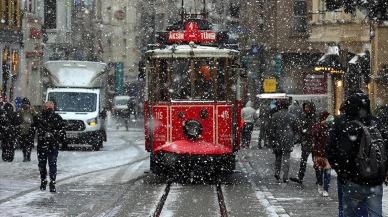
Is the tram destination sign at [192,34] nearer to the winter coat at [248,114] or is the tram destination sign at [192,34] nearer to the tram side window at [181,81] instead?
the tram side window at [181,81]

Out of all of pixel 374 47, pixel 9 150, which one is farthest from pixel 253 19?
pixel 9 150

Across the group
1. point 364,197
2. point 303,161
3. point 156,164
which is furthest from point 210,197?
point 364,197

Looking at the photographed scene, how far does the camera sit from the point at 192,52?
65.8 ft

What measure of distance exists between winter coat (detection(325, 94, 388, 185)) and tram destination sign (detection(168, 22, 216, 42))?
12.0 m

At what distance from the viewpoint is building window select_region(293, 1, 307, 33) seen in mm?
55700

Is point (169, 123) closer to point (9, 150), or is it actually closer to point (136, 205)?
point (136, 205)

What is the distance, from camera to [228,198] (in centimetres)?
1691

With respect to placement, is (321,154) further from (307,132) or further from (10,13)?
(10,13)

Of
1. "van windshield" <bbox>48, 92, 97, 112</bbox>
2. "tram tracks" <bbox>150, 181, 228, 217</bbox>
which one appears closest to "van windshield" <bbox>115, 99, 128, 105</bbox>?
"van windshield" <bbox>48, 92, 97, 112</bbox>

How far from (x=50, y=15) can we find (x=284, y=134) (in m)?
37.4

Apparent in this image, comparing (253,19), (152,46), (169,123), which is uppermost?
(253,19)

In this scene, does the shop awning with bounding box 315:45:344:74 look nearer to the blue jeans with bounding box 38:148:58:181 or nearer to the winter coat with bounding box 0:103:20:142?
the winter coat with bounding box 0:103:20:142

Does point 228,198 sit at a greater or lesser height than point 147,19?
lesser

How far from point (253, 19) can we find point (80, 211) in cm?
4732
